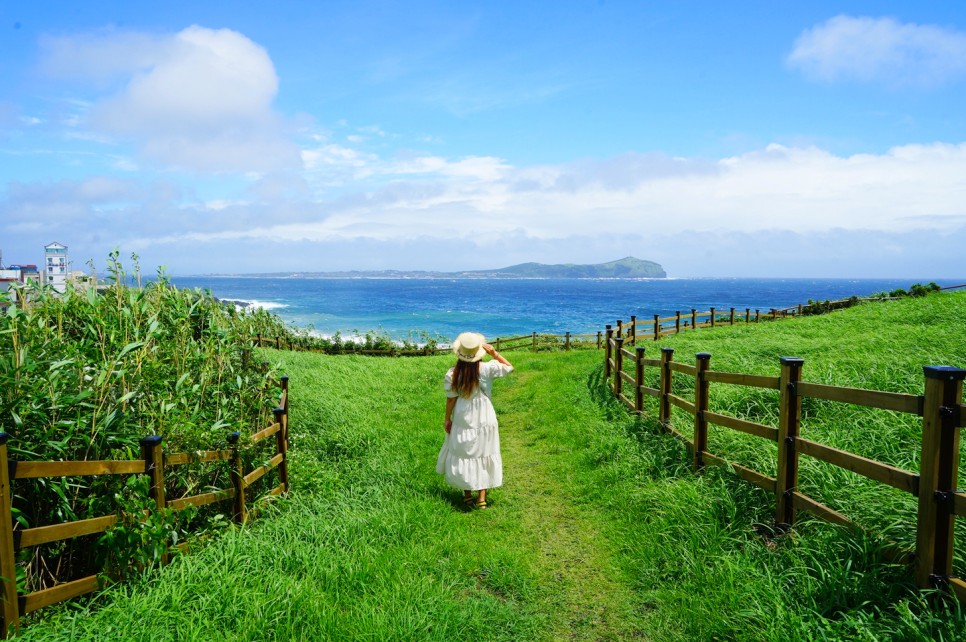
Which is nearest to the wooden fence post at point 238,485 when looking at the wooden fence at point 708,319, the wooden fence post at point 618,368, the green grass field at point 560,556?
the green grass field at point 560,556

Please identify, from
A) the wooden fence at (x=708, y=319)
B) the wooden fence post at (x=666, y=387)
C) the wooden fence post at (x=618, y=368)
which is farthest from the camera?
the wooden fence at (x=708, y=319)

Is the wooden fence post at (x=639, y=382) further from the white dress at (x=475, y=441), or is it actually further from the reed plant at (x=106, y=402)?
the reed plant at (x=106, y=402)

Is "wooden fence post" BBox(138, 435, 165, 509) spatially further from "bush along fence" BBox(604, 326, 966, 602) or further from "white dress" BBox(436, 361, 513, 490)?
"bush along fence" BBox(604, 326, 966, 602)

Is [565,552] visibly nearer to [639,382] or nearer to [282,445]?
[282,445]

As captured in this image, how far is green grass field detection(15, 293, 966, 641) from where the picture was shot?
314 cm

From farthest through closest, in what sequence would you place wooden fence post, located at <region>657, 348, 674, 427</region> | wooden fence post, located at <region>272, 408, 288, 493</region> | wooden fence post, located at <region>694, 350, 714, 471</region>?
1. wooden fence post, located at <region>657, 348, 674, 427</region>
2. wooden fence post, located at <region>694, 350, 714, 471</region>
3. wooden fence post, located at <region>272, 408, 288, 493</region>

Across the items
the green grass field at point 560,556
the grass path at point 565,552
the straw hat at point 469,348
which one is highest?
the straw hat at point 469,348

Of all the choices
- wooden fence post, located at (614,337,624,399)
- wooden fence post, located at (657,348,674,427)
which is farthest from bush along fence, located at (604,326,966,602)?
wooden fence post, located at (614,337,624,399)

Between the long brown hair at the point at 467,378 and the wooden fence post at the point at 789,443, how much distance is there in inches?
110

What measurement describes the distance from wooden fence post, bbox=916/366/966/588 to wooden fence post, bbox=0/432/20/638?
496cm

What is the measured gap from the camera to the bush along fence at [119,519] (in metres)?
2.88

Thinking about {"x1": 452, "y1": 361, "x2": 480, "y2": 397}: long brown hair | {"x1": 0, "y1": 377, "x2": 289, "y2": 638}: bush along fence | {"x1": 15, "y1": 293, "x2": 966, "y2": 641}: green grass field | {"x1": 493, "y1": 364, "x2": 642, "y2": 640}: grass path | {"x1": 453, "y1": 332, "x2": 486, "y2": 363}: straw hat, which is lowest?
{"x1": 493, "y1": 364, "x2": 642, "y2": 640}: grass path

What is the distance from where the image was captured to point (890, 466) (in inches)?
134

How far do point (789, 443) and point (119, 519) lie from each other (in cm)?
481
